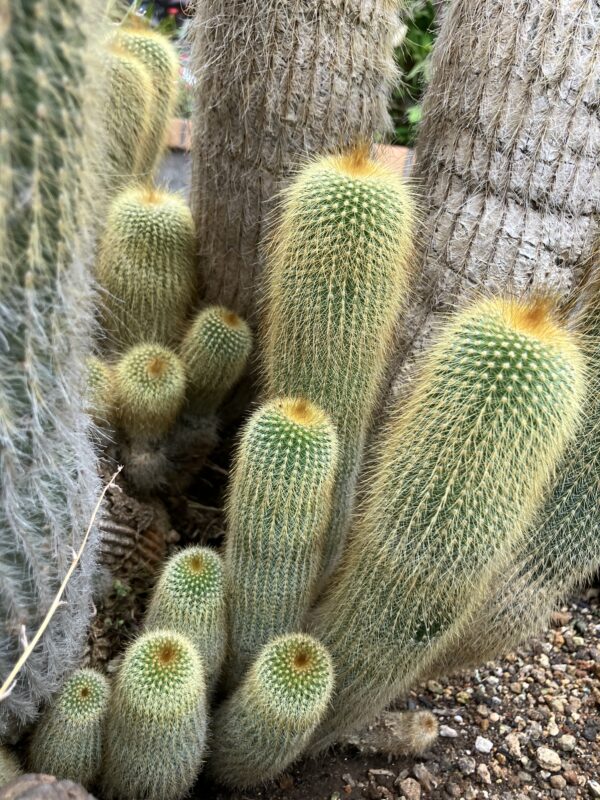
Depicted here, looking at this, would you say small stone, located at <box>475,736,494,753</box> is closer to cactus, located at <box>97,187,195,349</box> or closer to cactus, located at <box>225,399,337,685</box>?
cactus, located at <box>225,399,337,685</box>

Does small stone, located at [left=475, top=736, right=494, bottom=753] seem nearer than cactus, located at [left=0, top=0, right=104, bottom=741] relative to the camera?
No

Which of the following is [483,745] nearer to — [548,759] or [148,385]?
[548,759]

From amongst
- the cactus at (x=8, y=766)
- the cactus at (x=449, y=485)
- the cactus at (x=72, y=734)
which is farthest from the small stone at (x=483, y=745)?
the cactus at (x=8, y=766)

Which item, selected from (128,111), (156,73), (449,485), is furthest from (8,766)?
(156,73)

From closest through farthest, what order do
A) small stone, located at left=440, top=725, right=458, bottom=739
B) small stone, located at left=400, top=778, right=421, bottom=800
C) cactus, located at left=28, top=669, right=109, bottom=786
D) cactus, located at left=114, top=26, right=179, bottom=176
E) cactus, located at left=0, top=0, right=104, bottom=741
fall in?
1. cactus, located at left=0, top=0, right=104, bottom=741
2. cactus, located at left=28, top=669, right=109, bottom=786
3. small stone, located at left=400, top=778, right=421, bottom=800
4. small stone, located at left=440, top=725, right=458, bottom=739
5. cactus, located at left=114, top=26, right=179, bottom=176

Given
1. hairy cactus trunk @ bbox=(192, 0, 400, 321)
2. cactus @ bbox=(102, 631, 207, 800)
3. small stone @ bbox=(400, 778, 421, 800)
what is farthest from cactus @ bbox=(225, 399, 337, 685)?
hairy cactus trunk @ bbox=(192, 0, 400, 321)

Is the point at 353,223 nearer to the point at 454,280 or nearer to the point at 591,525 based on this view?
the point at 454,280

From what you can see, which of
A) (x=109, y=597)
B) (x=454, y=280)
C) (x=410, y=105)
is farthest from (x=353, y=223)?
(x=410, y=105)
